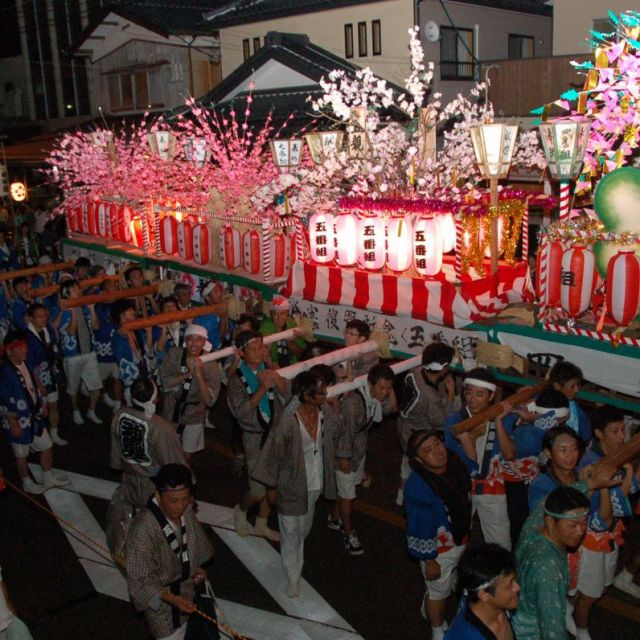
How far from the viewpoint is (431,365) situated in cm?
701

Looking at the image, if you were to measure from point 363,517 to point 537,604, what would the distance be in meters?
3.90

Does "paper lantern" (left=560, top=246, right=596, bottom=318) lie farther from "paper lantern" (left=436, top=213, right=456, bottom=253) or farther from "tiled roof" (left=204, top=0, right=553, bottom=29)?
"tiled roof" (left=204, top=0, right=553, bottom=29)

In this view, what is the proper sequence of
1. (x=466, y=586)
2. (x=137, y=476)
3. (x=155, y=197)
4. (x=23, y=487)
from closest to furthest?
(x=466, y=586) < (x=137, y=476) < (x=23, y=487) < (x=155, y=197)

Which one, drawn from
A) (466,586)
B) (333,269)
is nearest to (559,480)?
(466,586)

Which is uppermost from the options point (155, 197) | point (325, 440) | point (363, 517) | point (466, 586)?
point (155, 197)

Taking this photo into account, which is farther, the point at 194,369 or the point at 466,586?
the point at 194,369

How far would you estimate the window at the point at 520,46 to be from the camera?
2395 centimetres

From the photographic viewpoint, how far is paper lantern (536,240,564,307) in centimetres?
789

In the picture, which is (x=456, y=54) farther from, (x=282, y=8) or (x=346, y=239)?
(x=346, y=239)

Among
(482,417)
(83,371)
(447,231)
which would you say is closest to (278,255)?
(447,231)

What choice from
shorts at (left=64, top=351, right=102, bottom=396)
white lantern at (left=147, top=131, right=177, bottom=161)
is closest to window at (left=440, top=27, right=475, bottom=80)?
white lantern at (left=147, top=131, right=177, bottom=161)

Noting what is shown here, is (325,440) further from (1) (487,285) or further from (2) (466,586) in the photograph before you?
(1) (487,285)

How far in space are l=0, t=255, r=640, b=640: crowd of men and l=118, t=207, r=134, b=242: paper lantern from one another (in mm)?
7456

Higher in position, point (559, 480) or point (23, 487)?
point (559, 480)
